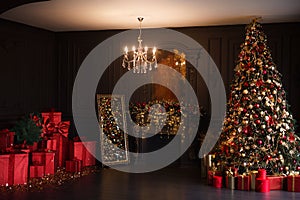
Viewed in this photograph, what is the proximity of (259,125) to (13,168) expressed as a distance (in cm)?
331

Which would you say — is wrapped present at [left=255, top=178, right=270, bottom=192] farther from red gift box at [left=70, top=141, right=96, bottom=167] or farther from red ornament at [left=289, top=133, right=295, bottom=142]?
red gift box at [left=70, top=141, right=96, bottom=167]

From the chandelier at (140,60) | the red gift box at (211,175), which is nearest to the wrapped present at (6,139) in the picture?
the chandelier at (140,60)

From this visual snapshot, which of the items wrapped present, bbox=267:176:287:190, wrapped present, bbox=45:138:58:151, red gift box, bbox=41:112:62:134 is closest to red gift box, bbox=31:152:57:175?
wrapped present, bbox=45:138:58:151

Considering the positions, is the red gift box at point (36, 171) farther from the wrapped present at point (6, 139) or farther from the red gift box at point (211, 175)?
the red gift box at point (211, 175)

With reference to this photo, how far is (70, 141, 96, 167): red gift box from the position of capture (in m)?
7.54

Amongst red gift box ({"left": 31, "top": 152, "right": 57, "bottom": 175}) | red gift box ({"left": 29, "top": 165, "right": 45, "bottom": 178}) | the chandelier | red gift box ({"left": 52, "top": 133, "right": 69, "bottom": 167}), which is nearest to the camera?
red gift box ({"left": 29, "top": 165, "right": 45, "bottom": 178})

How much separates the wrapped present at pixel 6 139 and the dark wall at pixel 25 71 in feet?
3.61

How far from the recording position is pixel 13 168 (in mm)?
6102

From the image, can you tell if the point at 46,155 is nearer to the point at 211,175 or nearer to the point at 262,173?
the point at 211,175

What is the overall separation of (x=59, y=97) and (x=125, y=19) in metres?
2.51

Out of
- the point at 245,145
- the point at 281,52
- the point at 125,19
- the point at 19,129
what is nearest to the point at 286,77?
the point at 281,52

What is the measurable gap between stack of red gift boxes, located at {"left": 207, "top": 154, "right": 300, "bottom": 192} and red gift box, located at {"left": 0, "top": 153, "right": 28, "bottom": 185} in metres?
2.51

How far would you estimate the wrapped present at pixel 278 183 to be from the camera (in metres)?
6.08

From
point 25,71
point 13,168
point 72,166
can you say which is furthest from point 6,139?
point 25,71
